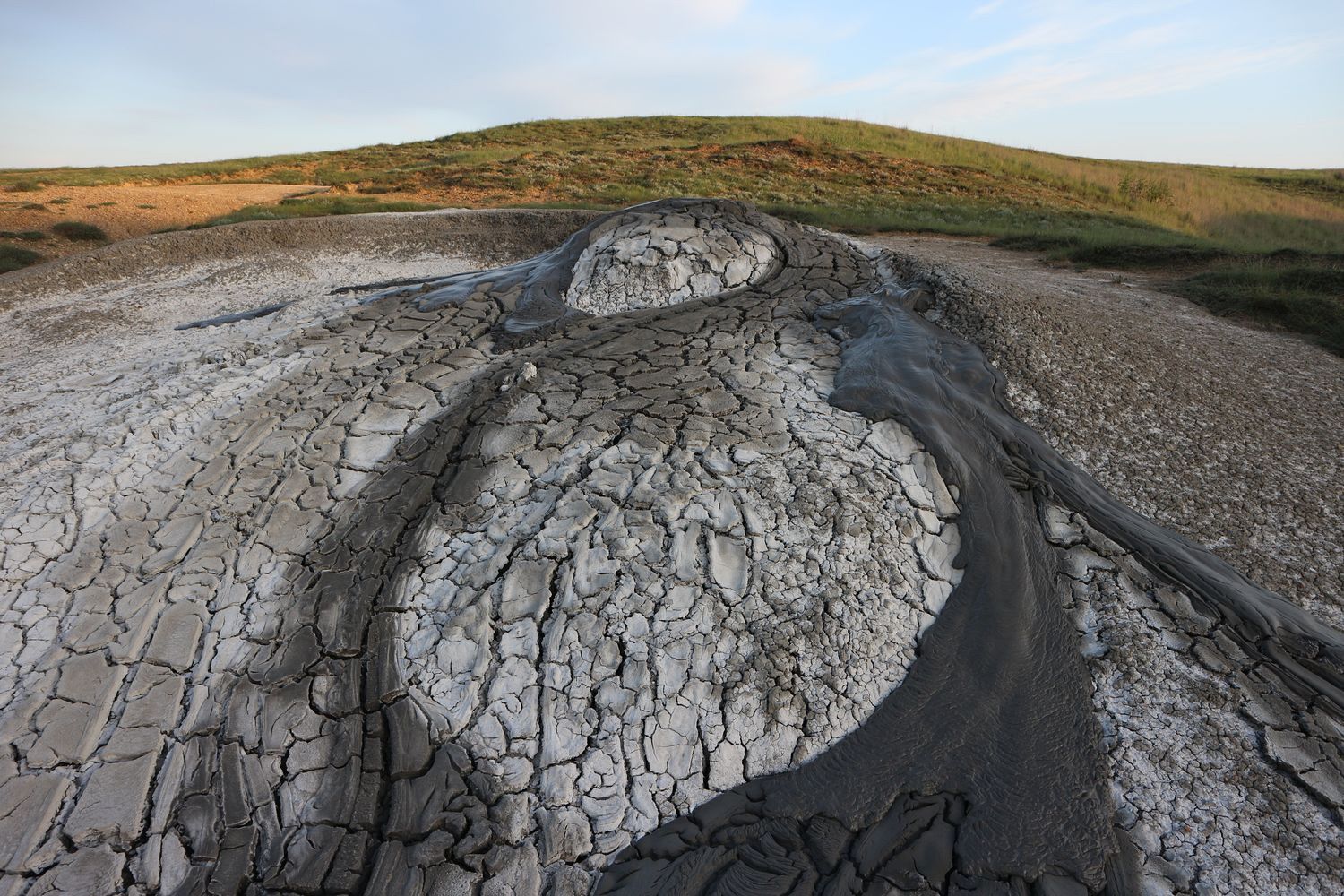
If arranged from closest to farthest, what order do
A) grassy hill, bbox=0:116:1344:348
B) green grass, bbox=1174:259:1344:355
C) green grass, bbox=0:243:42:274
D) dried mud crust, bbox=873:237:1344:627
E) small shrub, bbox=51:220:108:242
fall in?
dried mud crust, bbox=873:237:1344:627 < green grass, bbox=1174:259:1344:355 < grassy hill, bbox=0:116:1344:348 < green grass, bbox=0:243:42:274 < small shrub, bbox=51:220:108:242

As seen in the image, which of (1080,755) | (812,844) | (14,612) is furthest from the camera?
(14,612)

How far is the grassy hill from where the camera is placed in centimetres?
727

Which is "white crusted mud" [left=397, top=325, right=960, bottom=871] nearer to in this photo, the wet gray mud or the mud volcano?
the mud volcano

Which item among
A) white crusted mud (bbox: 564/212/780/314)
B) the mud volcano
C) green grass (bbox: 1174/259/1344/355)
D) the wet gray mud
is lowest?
the mud volcano

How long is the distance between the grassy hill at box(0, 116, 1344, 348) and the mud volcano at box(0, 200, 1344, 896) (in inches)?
171

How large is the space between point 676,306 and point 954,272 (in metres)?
1.81

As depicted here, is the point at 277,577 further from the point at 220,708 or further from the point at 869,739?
the point at 869,739

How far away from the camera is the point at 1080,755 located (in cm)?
205

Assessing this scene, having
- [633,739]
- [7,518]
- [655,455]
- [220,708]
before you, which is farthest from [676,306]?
[7,518]

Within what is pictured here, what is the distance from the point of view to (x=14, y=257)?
27.7ft

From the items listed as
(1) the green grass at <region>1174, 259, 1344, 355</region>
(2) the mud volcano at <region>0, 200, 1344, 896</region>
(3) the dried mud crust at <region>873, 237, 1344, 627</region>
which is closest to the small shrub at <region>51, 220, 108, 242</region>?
(2) the mud volcano at <region>0, 200, 1344, 896</region>

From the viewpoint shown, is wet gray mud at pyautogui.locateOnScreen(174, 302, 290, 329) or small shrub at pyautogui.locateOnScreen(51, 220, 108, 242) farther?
small shrub at pyautogui.locateOnScreen(51, 220, 108, 242)

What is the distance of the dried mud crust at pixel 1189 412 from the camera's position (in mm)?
2918

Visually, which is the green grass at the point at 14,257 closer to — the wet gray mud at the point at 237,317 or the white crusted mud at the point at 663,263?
the wet gray mud at the point at 237,317
